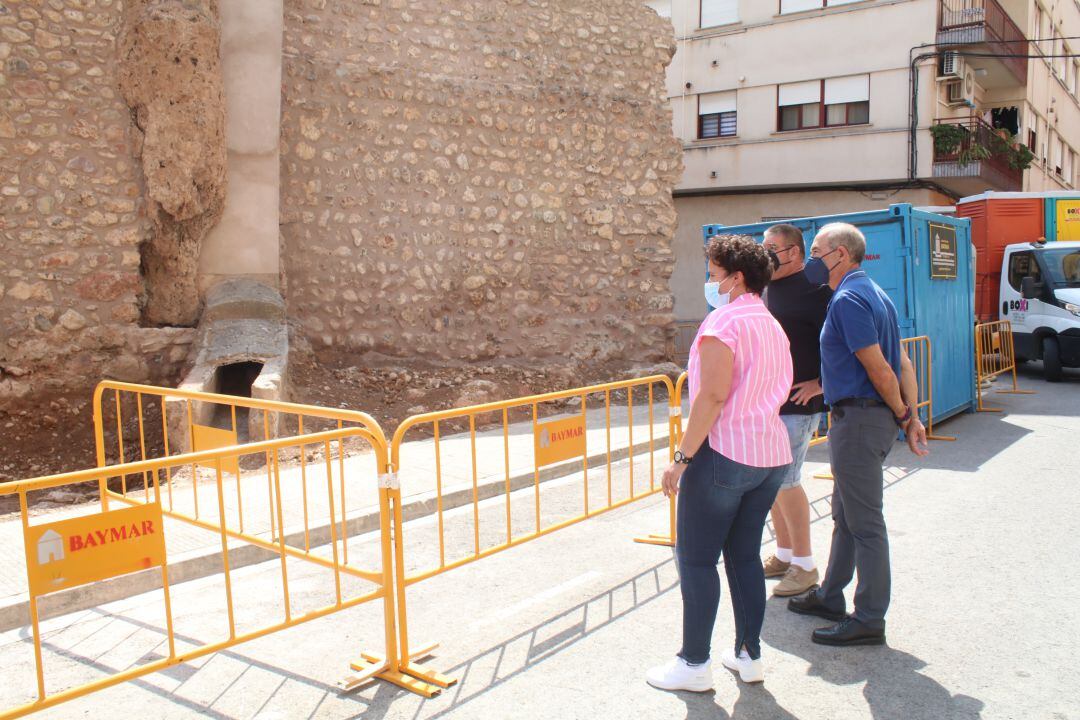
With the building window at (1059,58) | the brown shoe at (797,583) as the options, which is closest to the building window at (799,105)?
the building window at (1059,58)

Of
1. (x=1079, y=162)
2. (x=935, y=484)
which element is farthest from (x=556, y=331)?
(x=1079, y=162)

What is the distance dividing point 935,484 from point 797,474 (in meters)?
3.29

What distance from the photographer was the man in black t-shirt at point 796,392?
4855mm

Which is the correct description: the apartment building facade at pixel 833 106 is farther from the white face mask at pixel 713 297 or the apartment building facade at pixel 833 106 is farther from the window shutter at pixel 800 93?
the white face mask at pixel 713 297

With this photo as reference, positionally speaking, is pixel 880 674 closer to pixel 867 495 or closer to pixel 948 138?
pixel 867 495

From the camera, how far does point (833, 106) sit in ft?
75.6

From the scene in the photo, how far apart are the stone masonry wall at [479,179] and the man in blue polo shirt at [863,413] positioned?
301 inches

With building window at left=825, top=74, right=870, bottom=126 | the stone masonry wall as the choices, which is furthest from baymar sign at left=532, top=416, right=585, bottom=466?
building window at left=825, top=74, right=870, bottom=126

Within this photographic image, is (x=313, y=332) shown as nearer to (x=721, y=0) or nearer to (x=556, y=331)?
(x=556, y=331)

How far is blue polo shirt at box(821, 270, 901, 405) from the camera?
4090mm

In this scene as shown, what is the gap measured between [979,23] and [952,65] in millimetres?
1235

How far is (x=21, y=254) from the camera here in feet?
28.7

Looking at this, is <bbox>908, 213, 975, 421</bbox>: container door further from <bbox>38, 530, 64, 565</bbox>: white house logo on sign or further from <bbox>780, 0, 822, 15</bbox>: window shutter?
<bbox>780, 0, 822, 15</bbox>: window shutter

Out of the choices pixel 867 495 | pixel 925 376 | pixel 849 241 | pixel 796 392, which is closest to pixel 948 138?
pixel 925 376
